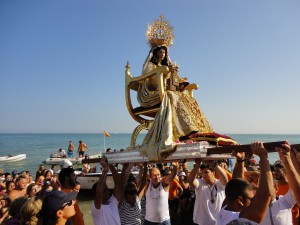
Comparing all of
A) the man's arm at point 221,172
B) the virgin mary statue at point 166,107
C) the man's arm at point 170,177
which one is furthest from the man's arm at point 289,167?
the man's arm at point 170,177

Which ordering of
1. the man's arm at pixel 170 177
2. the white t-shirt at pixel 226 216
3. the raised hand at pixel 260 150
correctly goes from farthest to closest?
the man's arm at pixel 170 177
the white t-shirt at pixel 226 216
the raised hand at pixel 260 150

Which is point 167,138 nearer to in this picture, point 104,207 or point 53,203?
point 104,207

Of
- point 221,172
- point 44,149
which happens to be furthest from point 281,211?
A: point 44,149

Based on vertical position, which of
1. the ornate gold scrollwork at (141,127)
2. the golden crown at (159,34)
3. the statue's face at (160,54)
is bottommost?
the ornate gold scrollwork at (141,127)

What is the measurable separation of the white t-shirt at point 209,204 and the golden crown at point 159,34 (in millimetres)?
3042

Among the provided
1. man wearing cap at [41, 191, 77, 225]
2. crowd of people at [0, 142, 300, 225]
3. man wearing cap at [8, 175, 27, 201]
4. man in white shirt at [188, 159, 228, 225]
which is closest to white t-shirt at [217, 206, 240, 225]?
crowd of people at [0, 142, 300, 225]

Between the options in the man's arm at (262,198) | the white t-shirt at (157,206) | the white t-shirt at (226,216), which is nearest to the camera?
the man's arm at (262,198)

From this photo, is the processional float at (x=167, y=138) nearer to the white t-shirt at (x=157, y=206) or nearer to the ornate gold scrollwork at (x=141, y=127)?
the ornate gold scrollwork at (x=141, y=127)

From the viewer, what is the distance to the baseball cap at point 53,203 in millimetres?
2816

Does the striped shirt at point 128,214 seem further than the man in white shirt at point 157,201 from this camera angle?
No

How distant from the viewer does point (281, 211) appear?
334cm

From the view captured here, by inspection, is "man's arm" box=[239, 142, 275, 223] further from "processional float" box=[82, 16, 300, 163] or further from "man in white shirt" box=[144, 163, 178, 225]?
"man in white shirt" box=[144, 163, 178, 225]

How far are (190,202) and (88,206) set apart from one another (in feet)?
22.6

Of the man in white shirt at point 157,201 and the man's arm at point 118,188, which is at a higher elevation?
the man's arm at point 118,188
